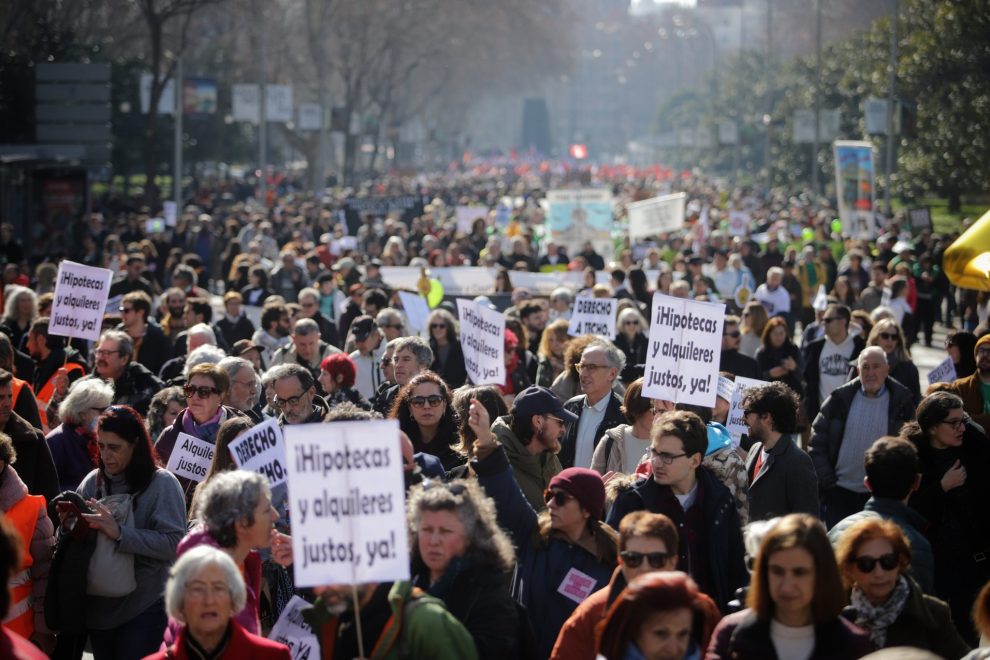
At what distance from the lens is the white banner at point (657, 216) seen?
25.4m

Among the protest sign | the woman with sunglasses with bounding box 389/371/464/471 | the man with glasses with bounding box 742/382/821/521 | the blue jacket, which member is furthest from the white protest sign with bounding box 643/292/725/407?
the blue jacket

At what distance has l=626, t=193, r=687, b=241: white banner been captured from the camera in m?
25.4

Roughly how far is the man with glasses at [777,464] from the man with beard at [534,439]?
0.88 meters

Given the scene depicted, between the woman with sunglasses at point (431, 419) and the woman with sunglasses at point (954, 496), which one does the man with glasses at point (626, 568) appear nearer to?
the woman with sunglasses at point (954, 496)

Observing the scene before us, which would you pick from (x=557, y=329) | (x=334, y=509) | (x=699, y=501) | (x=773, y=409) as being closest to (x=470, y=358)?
(x=557, y=329)

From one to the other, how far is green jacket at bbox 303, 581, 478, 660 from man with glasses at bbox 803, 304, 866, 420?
7494 mm

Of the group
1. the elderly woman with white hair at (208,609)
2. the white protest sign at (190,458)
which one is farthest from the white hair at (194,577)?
the white protest sign at (190,458)

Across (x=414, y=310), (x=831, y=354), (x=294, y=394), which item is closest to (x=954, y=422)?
(x=294, y=394)

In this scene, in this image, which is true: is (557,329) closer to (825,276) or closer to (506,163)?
(825,276)

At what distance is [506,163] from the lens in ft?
359

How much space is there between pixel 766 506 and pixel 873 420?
1879mm

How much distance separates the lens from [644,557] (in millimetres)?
5223

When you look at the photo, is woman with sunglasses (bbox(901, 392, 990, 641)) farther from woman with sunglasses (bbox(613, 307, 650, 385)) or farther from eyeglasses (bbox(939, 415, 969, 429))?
woman with sunglasses (bbox(613, 307, 650, 385))

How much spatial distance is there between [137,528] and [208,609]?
1.52 metres
